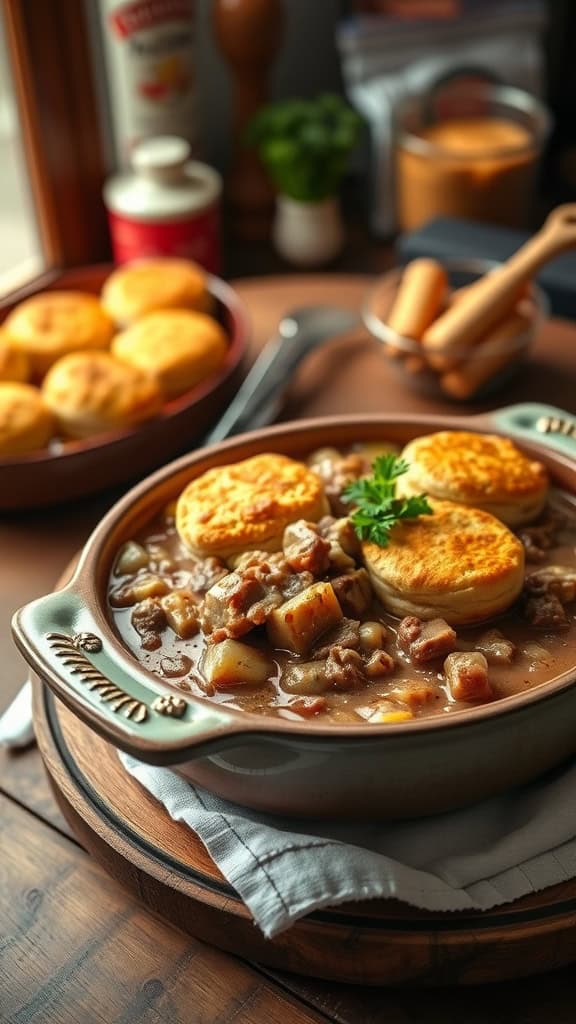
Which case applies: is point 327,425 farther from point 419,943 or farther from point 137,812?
point 419,943

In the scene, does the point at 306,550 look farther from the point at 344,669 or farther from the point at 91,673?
the point at 91,673

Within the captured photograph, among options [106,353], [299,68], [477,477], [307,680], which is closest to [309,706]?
[307,680]

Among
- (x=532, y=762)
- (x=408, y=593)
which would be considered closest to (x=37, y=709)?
(x=408, y=593)

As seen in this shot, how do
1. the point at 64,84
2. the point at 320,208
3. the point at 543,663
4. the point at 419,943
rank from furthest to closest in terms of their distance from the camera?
the point at 320,208, the point at 64,84, the point at 543,663, the point at 419,943

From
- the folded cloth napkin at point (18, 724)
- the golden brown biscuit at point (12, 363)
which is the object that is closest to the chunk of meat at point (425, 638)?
the folded cloth napkin at point (18, 724)

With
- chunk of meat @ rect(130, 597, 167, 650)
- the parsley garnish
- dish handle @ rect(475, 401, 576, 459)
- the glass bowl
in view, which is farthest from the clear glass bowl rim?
chunk of meat @ rect(130, 597, 167, 650)

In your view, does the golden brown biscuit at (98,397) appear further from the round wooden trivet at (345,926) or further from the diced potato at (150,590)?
the round wooden trivet at (345,926)

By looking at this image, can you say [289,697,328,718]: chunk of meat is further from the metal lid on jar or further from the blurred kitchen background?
the blurred kitchen background
